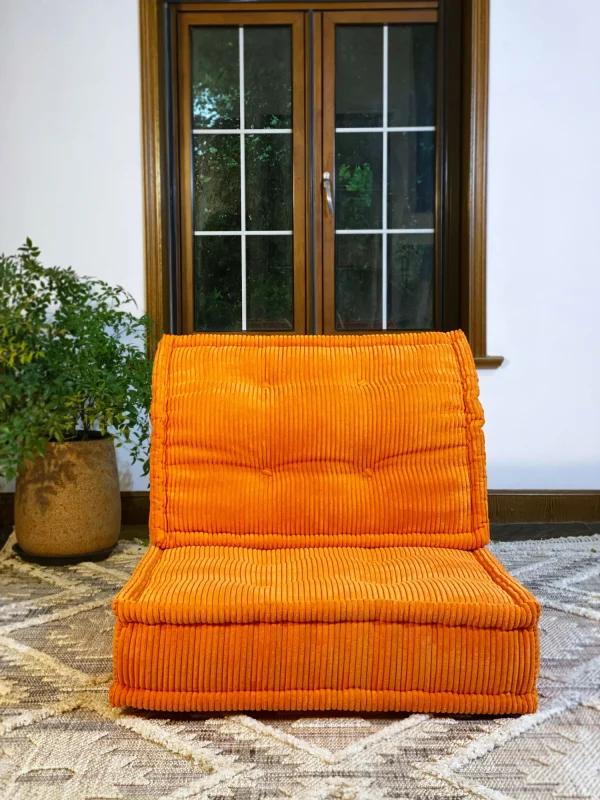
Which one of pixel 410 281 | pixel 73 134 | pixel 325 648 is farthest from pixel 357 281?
pixel 325 648

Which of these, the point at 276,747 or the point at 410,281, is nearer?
the point at 276,747

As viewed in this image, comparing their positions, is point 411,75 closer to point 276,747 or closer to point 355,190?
point 355,190

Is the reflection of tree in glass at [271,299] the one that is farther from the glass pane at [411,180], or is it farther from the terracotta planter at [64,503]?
the terracotta planter at [64,503]

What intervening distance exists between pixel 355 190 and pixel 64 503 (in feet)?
5.96

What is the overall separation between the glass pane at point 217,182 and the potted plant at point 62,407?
833mm

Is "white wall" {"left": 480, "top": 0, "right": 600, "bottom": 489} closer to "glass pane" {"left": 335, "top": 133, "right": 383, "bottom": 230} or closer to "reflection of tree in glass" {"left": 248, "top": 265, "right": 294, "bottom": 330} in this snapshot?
"glass pane" {"left": 335, "top": 133, "right": 383, "bottom": 230}

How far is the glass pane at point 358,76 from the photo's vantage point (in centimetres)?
332

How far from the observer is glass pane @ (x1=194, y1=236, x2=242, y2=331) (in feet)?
11.2

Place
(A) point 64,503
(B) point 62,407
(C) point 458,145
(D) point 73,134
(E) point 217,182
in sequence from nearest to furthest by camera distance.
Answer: (B) point 62,407 < (A) point 64,503 < (D) point 73,134 < (C) point 458,145 < (E) point 217,182

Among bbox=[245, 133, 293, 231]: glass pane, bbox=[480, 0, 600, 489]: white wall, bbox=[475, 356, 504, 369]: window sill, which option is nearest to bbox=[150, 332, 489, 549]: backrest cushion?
bbox=[475, 356, 504, 369]: window sill

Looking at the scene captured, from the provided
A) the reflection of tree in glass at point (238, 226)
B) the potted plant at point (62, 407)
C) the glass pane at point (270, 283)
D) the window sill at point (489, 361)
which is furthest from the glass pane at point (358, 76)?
the potted plant at point (62, 407)

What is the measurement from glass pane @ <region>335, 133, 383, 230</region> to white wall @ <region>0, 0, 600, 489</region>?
50 centimetres

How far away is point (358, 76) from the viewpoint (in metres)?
3.33

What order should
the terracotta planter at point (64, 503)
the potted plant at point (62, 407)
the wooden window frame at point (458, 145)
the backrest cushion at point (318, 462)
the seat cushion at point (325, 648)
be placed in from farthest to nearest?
1. the wooden window frame at point (458, 145)
2. the terracotta planter at point (64, 503)
3. the potted plant at point (62, 407)
4. the backrest cushion at point (318, 462)
5. the seat cushion at point (325, 648)
